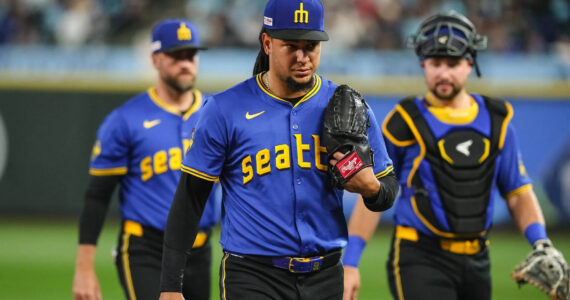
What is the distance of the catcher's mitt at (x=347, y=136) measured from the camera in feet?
12.9

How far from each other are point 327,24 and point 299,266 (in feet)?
→ 39.3

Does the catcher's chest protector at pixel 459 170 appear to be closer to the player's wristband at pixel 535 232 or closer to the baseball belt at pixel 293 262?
the player's wristband at pixel 535 232

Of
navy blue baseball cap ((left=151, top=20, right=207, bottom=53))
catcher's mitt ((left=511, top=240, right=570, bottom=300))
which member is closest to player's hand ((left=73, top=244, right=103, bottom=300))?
navy blue baseball cap ((left=151, top=20, right=207, bottom=53))

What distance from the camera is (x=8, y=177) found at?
15.1m

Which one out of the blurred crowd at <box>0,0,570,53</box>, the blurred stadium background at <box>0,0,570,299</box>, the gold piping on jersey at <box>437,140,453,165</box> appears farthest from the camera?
the blurred crowd at <box>0,0,570,53</box>

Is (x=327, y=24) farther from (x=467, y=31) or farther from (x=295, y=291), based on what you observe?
(x=295, y=291)

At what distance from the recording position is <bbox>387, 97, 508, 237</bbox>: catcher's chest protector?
5352 millimetres

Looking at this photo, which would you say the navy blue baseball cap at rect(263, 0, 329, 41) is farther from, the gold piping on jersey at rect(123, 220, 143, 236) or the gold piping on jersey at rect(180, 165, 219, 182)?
the gold piping on jersey at rect(123, 220, 143, 236)

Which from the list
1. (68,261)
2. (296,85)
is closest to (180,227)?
(296,85)

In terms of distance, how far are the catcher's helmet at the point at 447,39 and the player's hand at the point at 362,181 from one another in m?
1.79

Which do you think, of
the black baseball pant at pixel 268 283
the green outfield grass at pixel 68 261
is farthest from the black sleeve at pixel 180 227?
the green outfield grass at pixel 68 261

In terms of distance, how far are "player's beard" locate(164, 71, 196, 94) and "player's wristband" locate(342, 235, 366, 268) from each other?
1.74 meters

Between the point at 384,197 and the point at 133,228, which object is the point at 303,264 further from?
the point at 133,228

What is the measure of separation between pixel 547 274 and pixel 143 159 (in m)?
2.81
